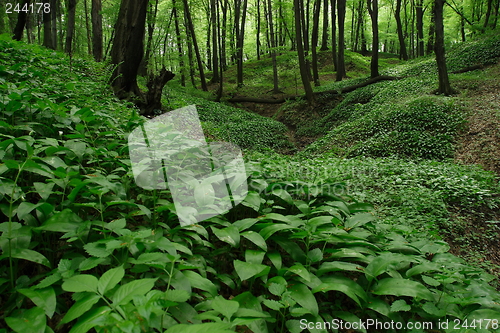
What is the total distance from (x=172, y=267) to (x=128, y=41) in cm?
736

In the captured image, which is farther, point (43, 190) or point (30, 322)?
point (43, 190)

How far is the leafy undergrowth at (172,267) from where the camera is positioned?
1.10 meters

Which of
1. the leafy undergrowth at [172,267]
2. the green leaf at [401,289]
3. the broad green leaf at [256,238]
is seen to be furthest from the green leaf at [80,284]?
the green leaf at [401,289]

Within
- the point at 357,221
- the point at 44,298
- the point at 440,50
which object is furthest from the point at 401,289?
the point at 440,50

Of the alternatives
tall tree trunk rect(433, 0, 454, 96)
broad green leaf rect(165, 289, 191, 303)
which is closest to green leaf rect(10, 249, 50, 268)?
broad green leaf rect(165, 289, 191, 303)

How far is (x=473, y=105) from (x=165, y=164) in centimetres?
A: 909

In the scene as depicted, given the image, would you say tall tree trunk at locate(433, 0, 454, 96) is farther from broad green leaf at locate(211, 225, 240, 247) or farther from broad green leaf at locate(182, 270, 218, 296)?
broad green leaf at locate(182, 270, 218, 296)

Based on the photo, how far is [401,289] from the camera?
5.31 ft

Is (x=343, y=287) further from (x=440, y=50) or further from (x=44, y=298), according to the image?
(x=440, y=50)

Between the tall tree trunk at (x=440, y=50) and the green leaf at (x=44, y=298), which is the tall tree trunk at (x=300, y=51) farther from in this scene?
the green leaf at (x=44, y=298)

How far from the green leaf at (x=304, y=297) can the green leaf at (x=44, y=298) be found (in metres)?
1.12

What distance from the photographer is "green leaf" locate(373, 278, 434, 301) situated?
1.59 m

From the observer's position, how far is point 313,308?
1.45 m

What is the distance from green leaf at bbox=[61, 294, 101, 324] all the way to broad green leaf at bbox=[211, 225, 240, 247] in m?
0.76
